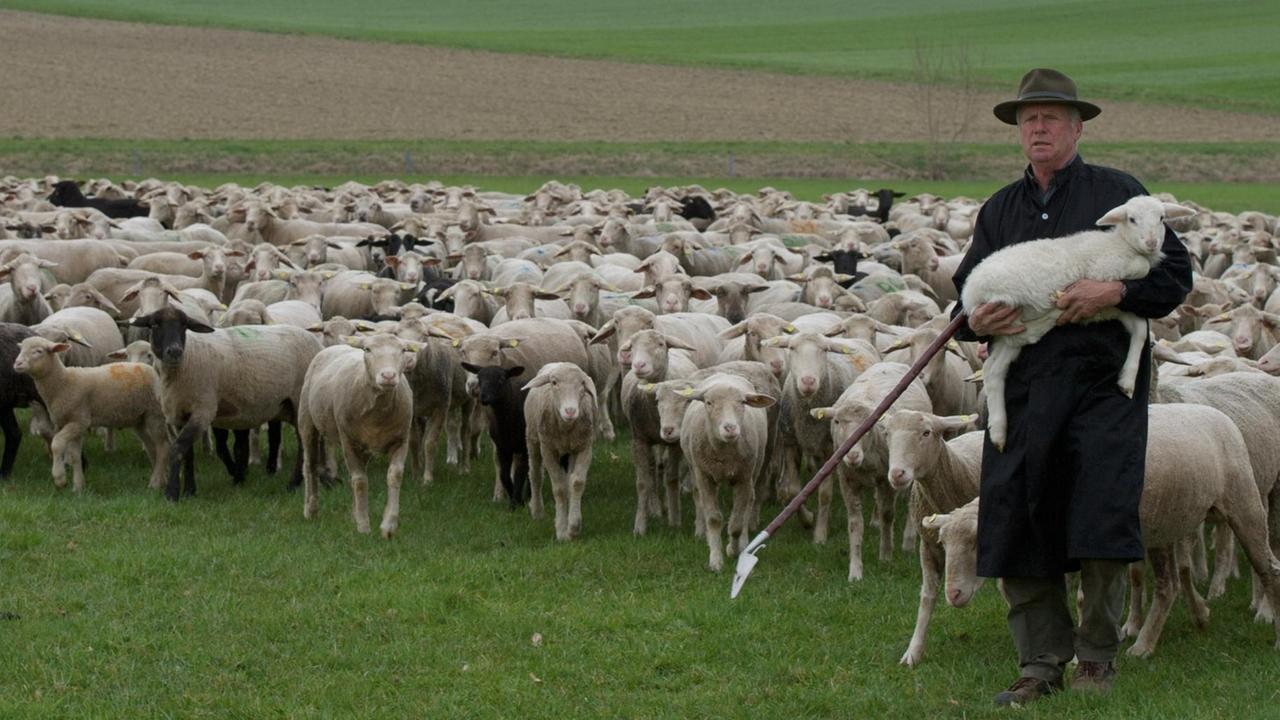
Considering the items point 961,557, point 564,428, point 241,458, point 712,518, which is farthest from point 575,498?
point 961,557

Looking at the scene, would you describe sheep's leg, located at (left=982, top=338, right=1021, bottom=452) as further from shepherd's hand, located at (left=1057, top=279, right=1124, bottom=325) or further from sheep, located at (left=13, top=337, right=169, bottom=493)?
sheep, located at (left=13, top=337, right=169, bottom=493)

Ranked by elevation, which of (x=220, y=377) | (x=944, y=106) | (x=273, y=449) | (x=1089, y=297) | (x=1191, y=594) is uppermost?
(x=1089, y=297)

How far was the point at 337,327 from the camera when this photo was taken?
40.9 feet

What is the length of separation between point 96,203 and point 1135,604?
69.8 feet

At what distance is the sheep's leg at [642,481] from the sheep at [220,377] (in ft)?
8.95

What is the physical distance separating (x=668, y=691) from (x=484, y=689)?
802 millimetres

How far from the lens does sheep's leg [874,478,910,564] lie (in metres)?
9.30

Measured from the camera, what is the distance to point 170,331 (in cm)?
1113

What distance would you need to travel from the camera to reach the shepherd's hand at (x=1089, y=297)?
19.6 ft

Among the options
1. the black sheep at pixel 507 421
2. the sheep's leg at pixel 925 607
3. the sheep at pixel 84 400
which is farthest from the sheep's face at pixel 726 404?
the sheep at pixel 84 400

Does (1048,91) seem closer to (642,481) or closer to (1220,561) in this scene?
(1220,561)

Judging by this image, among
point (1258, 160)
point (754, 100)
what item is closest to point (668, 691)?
point (1258, 160)

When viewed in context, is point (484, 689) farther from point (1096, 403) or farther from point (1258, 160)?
point (1258, 160)

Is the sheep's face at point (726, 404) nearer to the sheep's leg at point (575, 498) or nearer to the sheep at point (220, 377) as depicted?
the sheep's leg at point (575, 498)
